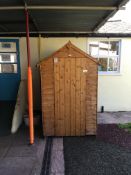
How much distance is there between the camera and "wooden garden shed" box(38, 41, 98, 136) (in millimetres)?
4625

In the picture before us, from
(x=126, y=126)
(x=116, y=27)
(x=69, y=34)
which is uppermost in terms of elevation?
(x=116, y=27)

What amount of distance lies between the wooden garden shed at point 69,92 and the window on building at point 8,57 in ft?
9.00

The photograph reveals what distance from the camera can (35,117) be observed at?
234 inches

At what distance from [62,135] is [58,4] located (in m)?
3.10

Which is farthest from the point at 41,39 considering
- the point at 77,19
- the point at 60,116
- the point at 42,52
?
the point at 60,116

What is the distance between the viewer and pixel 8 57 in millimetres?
7020

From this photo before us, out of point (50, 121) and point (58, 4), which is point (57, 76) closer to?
point (50, 121)

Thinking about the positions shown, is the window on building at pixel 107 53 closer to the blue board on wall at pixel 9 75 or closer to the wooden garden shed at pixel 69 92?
the wooden garden shed at pixel 69 92

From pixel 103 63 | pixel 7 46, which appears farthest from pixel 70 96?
pixel 7 46

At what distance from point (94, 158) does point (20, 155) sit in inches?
60.6

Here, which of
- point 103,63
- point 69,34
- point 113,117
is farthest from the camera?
point 103,63

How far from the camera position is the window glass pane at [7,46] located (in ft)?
Answer: 22.7

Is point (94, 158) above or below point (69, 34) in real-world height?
below

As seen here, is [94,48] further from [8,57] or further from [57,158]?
[57,158]
